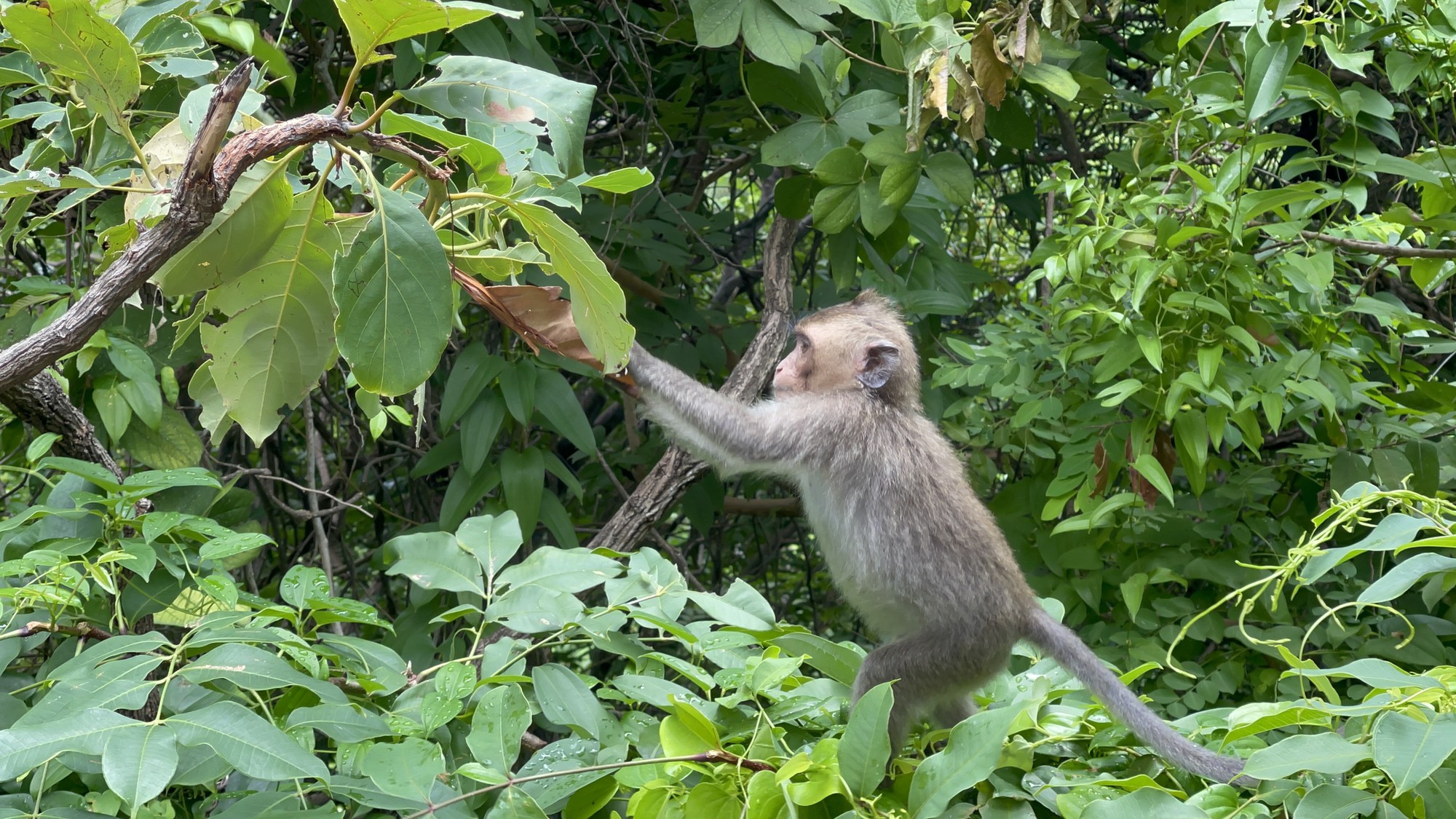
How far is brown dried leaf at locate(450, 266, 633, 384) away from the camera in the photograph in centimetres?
226

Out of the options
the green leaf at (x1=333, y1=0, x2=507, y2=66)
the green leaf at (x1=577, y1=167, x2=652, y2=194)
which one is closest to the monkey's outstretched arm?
the green leaf at (x1=577, y1=167, x2=652, y2=194)

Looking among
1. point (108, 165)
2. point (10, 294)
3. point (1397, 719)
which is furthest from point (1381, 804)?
point (10, 294)

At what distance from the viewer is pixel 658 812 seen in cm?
180

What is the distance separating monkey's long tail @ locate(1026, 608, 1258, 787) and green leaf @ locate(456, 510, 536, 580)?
1.37m

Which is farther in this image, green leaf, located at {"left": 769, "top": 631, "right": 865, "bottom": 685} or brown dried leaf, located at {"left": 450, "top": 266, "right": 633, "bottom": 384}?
green leaf, located at {"left": 769, "top": 631, "right": 865, "bottom": 685}

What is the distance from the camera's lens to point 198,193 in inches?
59.2

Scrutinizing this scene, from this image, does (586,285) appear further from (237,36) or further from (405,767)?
(237,36)

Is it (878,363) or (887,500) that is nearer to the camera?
(887,500)

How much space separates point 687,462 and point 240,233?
2.57m

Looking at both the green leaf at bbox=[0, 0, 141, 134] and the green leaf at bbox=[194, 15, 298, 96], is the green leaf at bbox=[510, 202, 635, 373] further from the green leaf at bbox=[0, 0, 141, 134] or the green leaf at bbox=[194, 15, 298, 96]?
the green leaf at bbox=[194, 15, 298, 96]

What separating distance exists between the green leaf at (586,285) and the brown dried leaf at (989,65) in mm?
1847

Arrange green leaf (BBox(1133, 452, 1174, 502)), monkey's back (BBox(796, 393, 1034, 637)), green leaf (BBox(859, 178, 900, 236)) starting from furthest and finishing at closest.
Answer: green leaf (BBox(859, 178, 900, 236)) < green leaf (BBox(1133, 452, 1174, 502)) < monkey's back (BBox(796, 393, 1034, 637))

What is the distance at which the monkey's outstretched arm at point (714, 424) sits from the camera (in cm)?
340

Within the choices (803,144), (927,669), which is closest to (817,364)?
(803,144)
